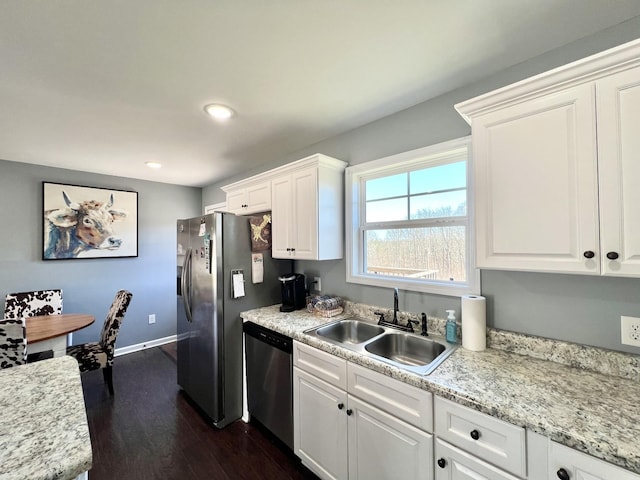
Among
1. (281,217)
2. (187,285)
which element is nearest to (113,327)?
(187,285)

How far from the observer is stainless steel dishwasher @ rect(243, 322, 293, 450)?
6.32 feet

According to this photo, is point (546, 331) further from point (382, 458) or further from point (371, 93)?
point (371, 93)

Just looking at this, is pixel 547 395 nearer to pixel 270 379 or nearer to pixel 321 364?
pixel 321 364

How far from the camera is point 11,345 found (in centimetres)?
164

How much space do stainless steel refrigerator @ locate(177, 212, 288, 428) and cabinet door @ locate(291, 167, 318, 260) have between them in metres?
0.47

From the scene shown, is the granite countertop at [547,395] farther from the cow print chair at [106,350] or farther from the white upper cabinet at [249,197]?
the cow print chair at [106,350]

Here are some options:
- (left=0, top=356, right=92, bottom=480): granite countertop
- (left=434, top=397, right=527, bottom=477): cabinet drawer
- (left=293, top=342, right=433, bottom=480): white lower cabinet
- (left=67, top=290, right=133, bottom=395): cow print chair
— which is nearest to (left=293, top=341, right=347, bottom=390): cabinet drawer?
(left=293, top=342, right=433, bottom=480): white lower cabinet

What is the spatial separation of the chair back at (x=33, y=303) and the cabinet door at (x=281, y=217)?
8.83ft

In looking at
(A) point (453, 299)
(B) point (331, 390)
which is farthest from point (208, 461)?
(A) point (453, 299)

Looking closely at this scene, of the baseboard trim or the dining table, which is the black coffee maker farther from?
the baseboard trim

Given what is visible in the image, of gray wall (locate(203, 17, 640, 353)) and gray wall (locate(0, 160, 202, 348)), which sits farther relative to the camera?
gray wall (locate(0, 160, 202, 348))

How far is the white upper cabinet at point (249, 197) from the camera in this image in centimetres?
265

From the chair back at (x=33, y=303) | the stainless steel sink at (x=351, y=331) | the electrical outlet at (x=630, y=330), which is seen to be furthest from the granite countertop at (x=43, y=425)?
the chair back at (x=33, y=303)

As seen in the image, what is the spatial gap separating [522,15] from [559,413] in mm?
1611
